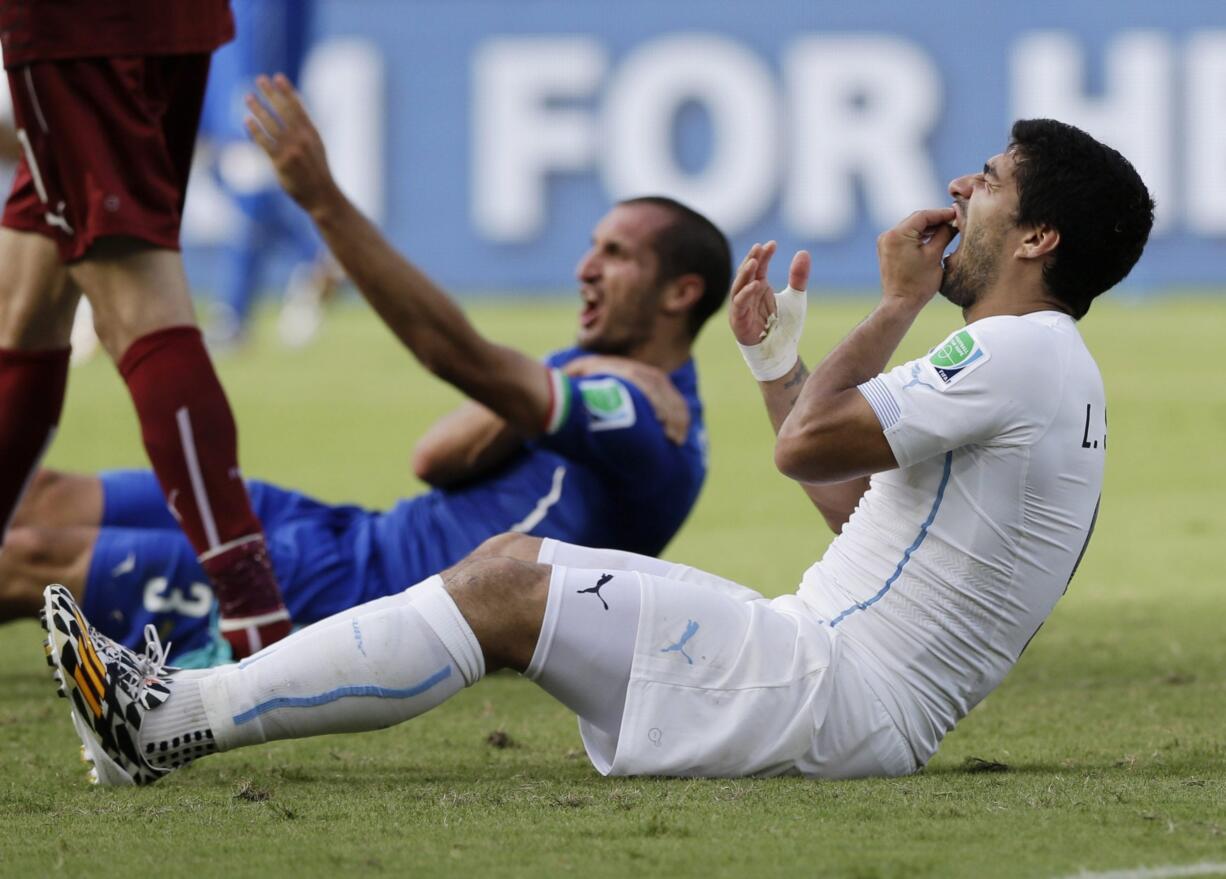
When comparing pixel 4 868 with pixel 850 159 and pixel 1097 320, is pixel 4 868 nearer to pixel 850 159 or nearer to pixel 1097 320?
pixel 1097 320

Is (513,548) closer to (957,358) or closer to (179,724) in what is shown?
(179,724)

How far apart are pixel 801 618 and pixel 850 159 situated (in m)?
17.1

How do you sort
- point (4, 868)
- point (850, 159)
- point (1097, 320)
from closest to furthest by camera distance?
point (4, 868)
point (1097, 320)
point (850, 159)

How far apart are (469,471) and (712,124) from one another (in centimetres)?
1600

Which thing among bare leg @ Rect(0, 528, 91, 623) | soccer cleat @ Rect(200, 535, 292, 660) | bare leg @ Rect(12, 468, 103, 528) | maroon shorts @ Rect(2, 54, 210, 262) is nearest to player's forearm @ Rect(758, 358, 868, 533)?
soccer cleat @ Rect(200, 535, 292, 660)

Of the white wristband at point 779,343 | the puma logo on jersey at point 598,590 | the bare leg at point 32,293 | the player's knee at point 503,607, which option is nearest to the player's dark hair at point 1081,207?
the white wristband at point 779,343

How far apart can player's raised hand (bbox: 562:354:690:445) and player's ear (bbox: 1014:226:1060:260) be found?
1315 mm

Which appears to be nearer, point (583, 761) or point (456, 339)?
point (583, 761)

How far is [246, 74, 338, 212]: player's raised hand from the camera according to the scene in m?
3.82

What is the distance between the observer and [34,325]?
393 cm

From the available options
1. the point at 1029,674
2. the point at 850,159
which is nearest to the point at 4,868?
the point at 1029,674

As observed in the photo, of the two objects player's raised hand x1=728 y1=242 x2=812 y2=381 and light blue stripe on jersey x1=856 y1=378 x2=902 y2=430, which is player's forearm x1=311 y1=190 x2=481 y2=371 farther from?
light blue stripe on jersey x1=856 y1=378 x2=902 y2=430

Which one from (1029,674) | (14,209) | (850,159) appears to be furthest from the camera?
(850,159)

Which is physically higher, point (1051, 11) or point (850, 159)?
point (1051, 11)
